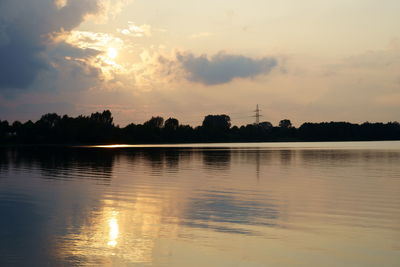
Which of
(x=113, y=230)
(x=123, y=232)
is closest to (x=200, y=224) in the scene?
(x=123, y=232)

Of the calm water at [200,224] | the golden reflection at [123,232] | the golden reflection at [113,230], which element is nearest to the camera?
the calm water at [200,224]

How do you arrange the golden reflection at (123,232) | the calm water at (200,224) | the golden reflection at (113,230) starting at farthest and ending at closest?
the golden reflection at (113,230) → the golden reflection at (123,232) → the calm water at (200,224)

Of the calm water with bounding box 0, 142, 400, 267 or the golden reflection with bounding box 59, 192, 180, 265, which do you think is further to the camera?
the golden reflection with bounding box 59, 192, 180, 265

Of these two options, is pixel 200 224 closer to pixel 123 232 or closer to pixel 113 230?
pixel 123 232

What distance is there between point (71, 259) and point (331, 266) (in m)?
7.42

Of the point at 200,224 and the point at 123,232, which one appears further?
the point at 200,224

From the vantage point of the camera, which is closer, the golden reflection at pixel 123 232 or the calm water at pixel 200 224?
the calm water at pixel 200 224

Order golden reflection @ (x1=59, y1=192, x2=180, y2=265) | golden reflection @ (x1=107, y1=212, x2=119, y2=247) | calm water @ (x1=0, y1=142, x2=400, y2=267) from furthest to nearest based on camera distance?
golden reflection @ (x1=107, y1=212, x2=119, y2=247), golden reflection @ (x1=59, y1=192, x2=180, y2=265), calm water @ (x1=0, y1=142, x2=400, y2=267)

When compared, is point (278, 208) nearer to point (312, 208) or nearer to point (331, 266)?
point (312, 208)

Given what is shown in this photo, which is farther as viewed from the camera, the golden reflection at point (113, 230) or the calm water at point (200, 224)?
the golden reflection at point (113, 230)

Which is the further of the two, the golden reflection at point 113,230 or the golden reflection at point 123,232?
the golden reflection at point 113,230

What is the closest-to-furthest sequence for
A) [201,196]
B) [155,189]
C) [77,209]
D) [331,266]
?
1. [331,266]
2. [77,209]
3. [201,196]
4. [155,189]

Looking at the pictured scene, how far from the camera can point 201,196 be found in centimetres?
2506

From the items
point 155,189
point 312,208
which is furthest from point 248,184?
point 312,208
